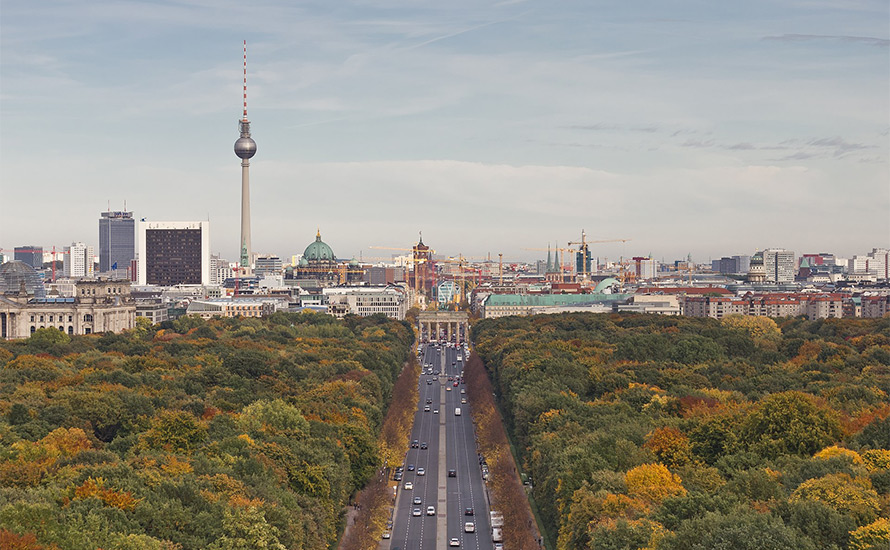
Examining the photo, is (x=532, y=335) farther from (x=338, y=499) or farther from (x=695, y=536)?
(x=695, y=536)

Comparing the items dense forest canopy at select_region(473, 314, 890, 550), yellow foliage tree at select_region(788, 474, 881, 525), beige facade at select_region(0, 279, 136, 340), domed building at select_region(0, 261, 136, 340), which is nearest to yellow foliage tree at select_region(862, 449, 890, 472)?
dense forest canopy at select_region(473, 314, 890, 550)

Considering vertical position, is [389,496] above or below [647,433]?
below

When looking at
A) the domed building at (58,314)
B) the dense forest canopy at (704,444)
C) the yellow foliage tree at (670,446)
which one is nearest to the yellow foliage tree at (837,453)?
the dense forest canopy at (704,444)

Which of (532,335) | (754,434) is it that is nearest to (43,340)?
(532,335)

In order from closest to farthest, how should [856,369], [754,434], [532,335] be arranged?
[754,434] < [856,369] < [532,335]

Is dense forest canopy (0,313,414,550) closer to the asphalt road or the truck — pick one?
the asphalt road

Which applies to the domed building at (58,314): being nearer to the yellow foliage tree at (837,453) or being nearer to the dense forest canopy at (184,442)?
the dense forest canopy at (184,442)

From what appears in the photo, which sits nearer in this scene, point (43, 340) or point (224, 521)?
point (224, 521)
